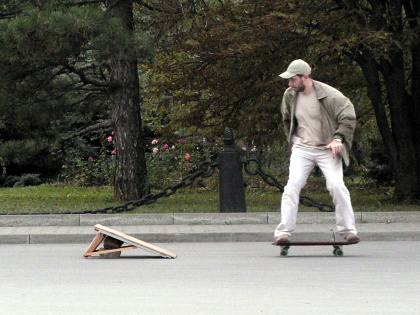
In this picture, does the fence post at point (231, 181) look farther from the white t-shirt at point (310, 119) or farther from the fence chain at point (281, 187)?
the white t-shirt at point (310, 119)

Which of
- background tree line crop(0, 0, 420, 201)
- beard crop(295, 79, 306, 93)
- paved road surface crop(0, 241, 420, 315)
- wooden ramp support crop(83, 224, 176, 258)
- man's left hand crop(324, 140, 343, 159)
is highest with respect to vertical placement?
background tree line crop(0, 0, 420, 201)

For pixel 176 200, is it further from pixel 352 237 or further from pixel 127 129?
pixel 352 237

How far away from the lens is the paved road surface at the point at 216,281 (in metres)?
6.54

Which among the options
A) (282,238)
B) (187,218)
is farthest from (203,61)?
(282,238)

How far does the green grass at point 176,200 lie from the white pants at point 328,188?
5.40 metres

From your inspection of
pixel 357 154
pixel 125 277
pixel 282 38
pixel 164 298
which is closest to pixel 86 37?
pixel 282 38

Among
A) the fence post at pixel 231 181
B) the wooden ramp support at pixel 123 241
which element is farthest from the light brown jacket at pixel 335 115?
the fence post at pixel 231 181

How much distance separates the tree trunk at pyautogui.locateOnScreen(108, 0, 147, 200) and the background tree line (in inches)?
0.8

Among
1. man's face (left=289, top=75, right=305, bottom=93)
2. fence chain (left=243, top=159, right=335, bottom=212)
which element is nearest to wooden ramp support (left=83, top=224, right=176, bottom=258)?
man's face (left=289, top=75, right=305, bottom=93)

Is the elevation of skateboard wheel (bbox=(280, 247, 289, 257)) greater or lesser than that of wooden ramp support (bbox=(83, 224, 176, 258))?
lesser

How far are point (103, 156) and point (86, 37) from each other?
1113 cm

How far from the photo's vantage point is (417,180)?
16906 mm

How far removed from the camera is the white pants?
934 centimetres

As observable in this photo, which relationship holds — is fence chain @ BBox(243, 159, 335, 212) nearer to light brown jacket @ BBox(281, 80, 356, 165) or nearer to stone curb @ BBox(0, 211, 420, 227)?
stone curb @ BBox(0, 211, 420, 227)
